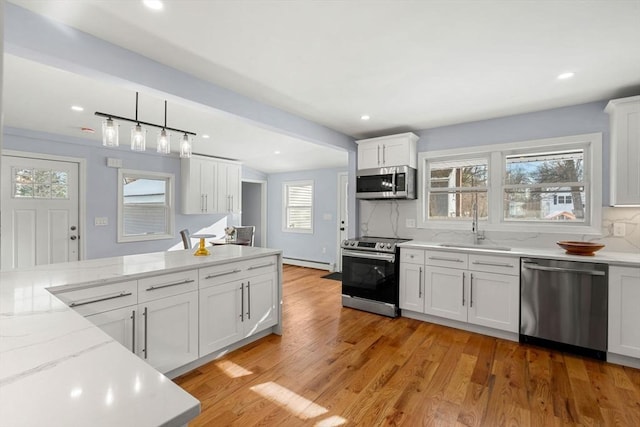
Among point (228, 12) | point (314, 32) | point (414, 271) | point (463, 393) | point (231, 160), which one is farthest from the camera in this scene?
point (231, 160)

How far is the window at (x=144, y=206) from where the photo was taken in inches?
194

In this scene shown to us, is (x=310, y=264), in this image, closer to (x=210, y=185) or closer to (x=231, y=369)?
(x=210, y=185)

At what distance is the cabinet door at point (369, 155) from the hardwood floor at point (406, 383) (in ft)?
7.04

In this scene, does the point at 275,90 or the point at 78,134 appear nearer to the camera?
the point at 275,90

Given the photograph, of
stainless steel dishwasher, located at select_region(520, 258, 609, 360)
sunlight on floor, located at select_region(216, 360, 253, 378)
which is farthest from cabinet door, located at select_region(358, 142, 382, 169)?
sunlight on floor, located at select_region(216, 360, 253, 378)

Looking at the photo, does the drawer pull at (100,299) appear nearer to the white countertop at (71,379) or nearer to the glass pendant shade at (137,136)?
the white countertop at (71,379)

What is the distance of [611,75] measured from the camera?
2.52 metres

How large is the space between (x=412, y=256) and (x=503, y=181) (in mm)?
1405

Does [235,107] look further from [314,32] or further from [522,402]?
[522,402]

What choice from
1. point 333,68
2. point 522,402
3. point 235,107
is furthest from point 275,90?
point 522,402

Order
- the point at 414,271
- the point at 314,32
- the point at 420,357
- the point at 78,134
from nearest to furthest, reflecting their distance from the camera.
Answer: the point at 314,32 → the point at 420,357 → the point at 414,271 → the point at 78,134

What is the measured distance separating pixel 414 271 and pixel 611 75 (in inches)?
97.5

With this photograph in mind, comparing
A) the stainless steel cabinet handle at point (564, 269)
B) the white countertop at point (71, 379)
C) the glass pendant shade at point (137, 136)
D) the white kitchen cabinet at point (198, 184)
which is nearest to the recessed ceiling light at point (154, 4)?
the glass pendant shade at point (137, 136)

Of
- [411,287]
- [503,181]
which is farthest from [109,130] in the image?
[503,181]
